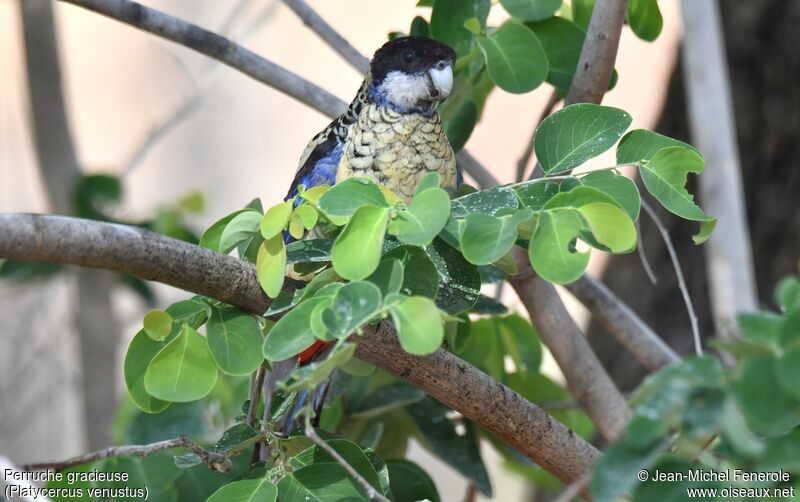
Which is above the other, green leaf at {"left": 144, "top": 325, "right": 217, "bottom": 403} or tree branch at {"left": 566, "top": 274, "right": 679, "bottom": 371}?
green leaf at {"left": 144, "top": 325, "right": 217, "bottom": 403}

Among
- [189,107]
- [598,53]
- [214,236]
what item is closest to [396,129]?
[598,53]

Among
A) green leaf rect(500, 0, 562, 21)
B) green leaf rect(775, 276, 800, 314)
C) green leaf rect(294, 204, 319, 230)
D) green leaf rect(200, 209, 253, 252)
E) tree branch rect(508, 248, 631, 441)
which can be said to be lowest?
tree branch rect(508, 248, 631, 441)

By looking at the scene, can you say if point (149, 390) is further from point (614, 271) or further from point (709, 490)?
point (614, 271)

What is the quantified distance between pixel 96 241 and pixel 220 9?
4736 millimetres

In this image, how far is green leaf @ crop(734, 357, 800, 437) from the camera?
648 mm

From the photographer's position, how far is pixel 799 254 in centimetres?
238

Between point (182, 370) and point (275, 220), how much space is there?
0.72ft

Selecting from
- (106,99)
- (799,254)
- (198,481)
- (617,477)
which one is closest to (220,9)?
(106,99)

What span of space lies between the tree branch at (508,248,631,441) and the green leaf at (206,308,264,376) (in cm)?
58

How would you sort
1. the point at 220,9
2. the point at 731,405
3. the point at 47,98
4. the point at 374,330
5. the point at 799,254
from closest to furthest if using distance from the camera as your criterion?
Answer: the point at 731,405
the point at 374,330
the point at 799,254
the point at 47,98
the point at 220,9

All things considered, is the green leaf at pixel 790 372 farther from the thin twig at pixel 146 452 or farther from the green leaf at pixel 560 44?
the green leaf at pixel 560 44

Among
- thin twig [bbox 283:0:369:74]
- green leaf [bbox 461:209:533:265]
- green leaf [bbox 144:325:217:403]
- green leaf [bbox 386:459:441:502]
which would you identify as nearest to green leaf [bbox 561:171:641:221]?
green leaf [bbox 461:209:533:265]

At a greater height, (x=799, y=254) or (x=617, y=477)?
(x=617, y=477)

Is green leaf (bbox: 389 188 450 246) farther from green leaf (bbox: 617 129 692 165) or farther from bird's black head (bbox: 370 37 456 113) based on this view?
bird's black head (bbox: 370 37 456 113)
